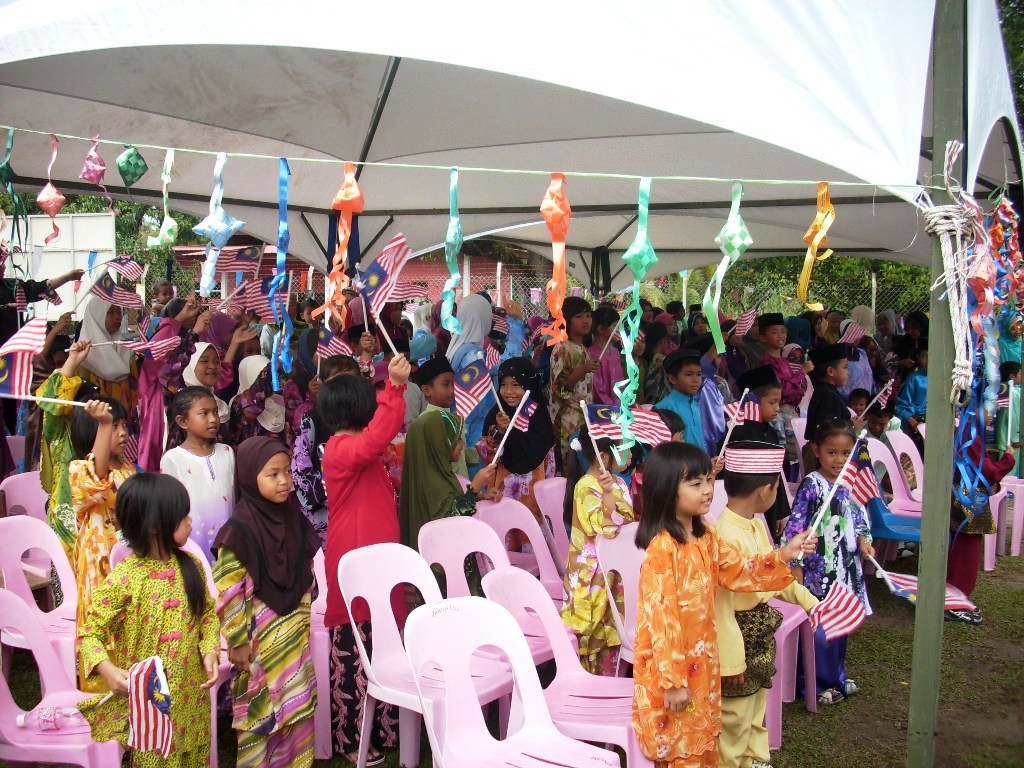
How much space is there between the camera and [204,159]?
594 cm

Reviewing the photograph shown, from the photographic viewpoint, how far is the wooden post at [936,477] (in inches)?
111

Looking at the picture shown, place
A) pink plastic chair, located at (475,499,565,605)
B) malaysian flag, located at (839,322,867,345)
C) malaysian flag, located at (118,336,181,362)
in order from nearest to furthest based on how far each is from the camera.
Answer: pink plastic chair, located at (475,499,565,605)
malaysian flag, located at (118,336,181,362)
malaysian flag, located at (839,322,867,345)

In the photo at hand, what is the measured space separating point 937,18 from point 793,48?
57cm

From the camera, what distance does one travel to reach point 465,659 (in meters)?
2.66

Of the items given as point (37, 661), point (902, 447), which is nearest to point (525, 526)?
point (37, 661)

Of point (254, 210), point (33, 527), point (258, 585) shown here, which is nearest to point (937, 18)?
point (258, 585)

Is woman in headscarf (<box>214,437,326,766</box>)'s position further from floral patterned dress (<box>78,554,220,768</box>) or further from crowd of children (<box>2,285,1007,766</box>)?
floral patterned dress (<box>78,554,220,768</box>)

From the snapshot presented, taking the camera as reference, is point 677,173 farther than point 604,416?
Yes

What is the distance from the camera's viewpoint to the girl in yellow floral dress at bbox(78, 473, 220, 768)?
2.55 metres

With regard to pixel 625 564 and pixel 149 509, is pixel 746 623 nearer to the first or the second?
pixel 625 564

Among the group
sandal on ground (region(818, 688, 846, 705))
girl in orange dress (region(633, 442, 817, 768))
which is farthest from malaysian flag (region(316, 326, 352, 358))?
sandal on ground (region(818, 688, 846, 705))

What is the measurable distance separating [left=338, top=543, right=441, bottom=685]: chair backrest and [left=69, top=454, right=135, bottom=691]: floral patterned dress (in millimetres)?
945

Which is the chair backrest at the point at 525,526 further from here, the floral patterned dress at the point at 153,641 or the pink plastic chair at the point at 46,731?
the pink plastic chair at the point at 46,731

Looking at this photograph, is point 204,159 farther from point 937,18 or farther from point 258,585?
point 937,18
